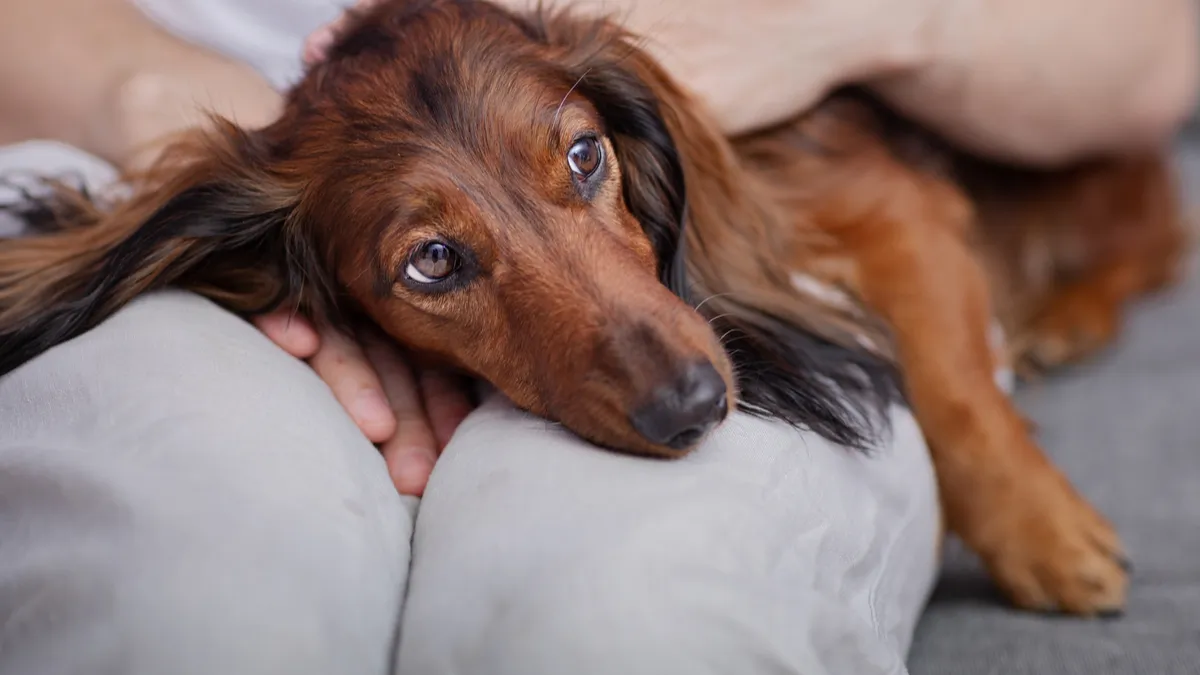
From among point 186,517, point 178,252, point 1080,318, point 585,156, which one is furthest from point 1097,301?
point 186,517

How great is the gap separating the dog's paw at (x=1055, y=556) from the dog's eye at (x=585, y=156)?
0.75 meters

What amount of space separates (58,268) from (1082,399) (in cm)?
172

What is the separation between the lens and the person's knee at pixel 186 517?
84 cm

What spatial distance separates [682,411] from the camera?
3.28ft

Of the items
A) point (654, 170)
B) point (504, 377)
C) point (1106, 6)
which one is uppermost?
point (1106, 6)

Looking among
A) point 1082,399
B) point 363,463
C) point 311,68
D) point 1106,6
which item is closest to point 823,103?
point 1106,6

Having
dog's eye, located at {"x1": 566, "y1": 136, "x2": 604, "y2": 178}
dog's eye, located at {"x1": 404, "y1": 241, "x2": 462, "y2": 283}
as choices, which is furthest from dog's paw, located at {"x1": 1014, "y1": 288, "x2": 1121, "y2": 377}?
dog's eye, located at {"x1": 404, "y1": 241, "x2": 462, "y2": 283}

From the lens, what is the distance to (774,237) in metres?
1.52

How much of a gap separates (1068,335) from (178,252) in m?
1.72

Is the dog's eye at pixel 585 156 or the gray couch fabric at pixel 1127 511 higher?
the dog's eye at pixel 585 156

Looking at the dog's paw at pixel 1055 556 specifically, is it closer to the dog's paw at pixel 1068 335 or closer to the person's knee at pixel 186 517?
the dog's paw at pixel 1068 335

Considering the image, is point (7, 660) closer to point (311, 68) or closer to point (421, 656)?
point (421, 656)

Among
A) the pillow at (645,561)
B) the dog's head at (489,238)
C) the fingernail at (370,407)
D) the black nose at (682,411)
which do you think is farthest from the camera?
the fingernail at (370,407)

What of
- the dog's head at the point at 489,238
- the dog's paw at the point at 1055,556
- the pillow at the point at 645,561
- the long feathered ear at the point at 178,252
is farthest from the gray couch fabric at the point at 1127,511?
the long feathered ear at the point at 178,252
